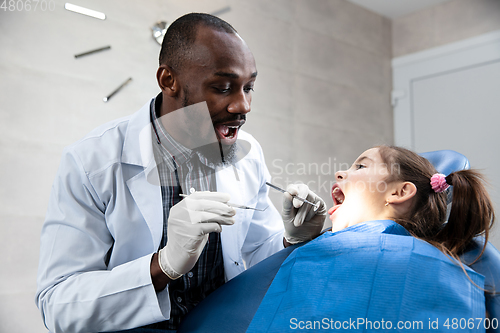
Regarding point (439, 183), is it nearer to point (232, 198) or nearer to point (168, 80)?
point (232, 198)

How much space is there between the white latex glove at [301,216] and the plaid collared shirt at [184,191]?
254 millimetres

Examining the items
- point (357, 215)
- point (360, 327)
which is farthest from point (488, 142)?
point (360, 327)

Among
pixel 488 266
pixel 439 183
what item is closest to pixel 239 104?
pixel 439 183

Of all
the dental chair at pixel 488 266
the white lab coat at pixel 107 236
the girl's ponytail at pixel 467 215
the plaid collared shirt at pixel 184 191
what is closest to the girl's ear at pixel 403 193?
the girl's ponytail at pixel 467 215

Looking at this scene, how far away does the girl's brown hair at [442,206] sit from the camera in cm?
123

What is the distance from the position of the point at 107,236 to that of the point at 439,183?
1063mm

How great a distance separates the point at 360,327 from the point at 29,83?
1781 millimetres

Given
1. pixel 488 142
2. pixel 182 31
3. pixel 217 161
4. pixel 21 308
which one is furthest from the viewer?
pixel 488 142

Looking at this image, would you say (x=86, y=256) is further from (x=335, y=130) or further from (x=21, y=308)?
(x=335, y=130)

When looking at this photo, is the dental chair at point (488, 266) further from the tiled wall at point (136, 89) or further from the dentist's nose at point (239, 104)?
the tiled wall at point (136, 89)

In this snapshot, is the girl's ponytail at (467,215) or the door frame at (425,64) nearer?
the girl's ponytail at (467,215)

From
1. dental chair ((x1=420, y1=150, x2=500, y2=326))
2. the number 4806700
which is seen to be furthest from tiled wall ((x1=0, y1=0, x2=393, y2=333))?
dental chair ((x1=420, y1=150, x2=500, y2=326))

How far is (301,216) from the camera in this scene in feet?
4.79

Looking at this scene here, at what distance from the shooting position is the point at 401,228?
1317 mm
